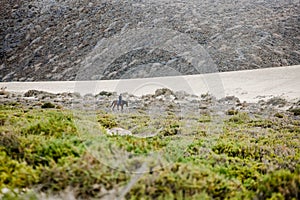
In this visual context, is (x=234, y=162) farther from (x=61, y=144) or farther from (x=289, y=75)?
(x=289, y=75)

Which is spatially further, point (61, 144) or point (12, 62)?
point (12, 62)

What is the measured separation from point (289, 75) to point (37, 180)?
35173 millimetres

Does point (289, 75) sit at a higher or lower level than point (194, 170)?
higher

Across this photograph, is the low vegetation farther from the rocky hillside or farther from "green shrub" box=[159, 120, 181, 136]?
the rocky hillside

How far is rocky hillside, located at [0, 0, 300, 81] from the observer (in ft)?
154

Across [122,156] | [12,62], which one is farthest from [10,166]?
[12,62]

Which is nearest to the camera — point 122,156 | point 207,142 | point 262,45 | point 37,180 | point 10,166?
point 37,180

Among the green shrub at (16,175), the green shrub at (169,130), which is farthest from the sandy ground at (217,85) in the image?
the green shrub at (16,175)

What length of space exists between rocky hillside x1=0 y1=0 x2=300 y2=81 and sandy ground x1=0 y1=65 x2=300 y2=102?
10.8 ft

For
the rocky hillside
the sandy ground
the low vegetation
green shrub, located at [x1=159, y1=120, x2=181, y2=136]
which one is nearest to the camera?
the low vegetation

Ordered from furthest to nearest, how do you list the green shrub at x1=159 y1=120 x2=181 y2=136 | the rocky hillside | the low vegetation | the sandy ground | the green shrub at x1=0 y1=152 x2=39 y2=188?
the rocky hillside, the sandy ground, the green shrub at x1=159 y1=120 x2=181 y2=136, the green shrub at x1=0 y1=152 x2=39 y2=188, the low vegetation

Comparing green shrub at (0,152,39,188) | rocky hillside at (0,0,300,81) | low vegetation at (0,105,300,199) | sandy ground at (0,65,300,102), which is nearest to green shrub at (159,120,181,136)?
low vegetation at (0,105,300,199)

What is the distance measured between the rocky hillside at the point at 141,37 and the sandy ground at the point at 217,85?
129 inches

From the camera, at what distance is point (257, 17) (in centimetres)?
5469
